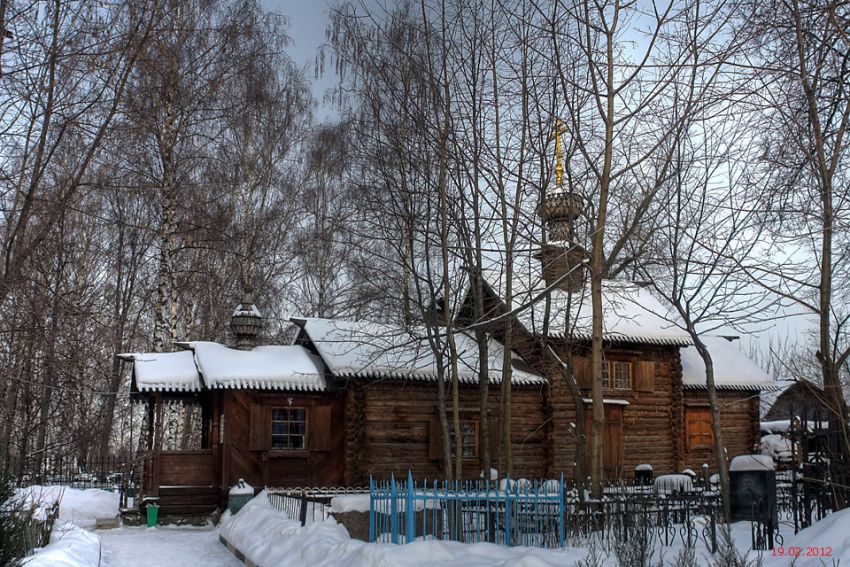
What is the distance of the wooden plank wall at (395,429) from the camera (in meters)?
19.0

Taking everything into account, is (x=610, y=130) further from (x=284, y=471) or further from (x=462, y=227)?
(x=284, y=471)

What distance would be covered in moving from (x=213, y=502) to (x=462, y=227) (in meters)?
8.57

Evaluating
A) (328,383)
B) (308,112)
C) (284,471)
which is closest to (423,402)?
(328,383)

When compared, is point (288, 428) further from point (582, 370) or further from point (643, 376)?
point (643, 376)

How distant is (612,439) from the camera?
872 inches

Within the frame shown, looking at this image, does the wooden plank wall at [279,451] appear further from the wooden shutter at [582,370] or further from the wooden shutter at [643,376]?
the wooden shutter at [643,376]

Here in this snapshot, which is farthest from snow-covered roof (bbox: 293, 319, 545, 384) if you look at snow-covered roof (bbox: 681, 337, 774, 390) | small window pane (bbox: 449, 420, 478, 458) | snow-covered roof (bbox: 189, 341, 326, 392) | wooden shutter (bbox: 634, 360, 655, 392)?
snow-covered roof (bbox: 681, 337, 774, 390)

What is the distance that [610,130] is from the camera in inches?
458

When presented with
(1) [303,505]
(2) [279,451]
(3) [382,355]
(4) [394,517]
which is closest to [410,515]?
(4) [394,517]

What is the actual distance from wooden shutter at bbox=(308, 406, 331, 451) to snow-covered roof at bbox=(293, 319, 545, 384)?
119cm

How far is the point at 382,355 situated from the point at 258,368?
9.61 feet

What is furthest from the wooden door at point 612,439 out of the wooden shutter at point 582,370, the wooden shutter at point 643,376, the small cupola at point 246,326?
the small cupola at point 246,326

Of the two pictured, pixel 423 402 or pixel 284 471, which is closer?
pixel 284 471
